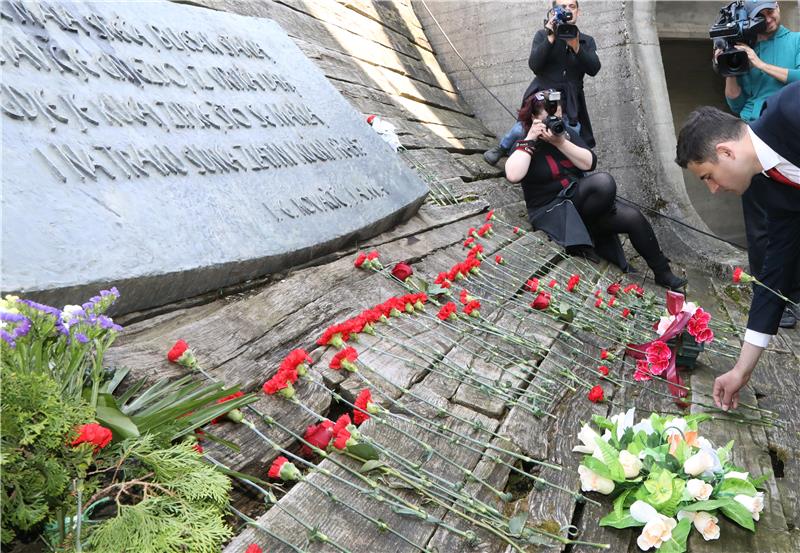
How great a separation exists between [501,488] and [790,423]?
4.14 ft

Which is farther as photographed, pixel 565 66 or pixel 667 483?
pixel 565 66

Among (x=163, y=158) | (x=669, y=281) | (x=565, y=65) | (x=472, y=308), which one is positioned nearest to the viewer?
(x=163, y=158)

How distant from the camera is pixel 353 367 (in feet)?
6.16

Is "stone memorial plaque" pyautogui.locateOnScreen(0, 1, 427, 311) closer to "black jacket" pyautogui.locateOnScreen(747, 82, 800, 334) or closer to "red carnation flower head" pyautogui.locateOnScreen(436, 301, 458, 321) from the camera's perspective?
"red carnation flower head" pyautogui.locateOnScreen(436, 301, 458, 321)

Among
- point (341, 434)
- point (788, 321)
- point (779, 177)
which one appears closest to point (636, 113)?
point (788, 321)

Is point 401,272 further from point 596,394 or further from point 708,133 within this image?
point 708,133

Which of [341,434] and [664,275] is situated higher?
[341,434]

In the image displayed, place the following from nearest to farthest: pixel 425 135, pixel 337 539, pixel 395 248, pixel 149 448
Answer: pixel 149 448 → pixel 337 539 → pixel 395 248 → pixel 425 135

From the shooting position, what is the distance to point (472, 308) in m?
2.55

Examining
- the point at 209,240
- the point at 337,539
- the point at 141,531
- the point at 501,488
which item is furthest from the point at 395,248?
the point at 141,531

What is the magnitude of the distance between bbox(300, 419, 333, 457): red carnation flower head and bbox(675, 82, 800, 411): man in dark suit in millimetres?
1427

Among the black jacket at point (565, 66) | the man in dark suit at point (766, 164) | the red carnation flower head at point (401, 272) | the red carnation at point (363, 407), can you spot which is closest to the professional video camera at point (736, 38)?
the black jacket at point (565, 66)

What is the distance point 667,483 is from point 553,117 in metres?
2.76

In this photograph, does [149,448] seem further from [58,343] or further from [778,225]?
[778,225]
